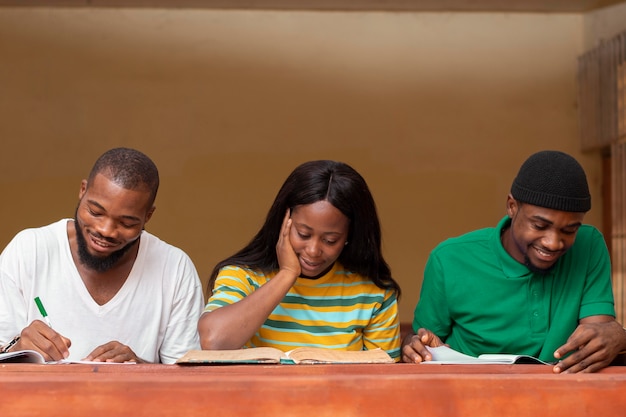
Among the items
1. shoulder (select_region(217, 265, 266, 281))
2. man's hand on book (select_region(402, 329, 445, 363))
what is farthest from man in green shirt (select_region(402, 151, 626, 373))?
shoulder (select_region(217, 265, 266, 281))

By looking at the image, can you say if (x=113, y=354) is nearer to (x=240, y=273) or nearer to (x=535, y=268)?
(x=240, y=273)

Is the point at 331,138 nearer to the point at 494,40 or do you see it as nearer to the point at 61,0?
the point at 494,40

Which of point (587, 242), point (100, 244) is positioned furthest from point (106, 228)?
point (587, 242)

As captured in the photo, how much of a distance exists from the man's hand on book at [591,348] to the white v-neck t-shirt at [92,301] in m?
1.23

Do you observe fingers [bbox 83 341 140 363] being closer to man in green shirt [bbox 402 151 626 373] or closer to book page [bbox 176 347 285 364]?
book page [bbox 176 347 285 364]

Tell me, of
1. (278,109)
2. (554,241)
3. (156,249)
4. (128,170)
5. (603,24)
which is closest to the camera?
(554,241)

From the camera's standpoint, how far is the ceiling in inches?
261

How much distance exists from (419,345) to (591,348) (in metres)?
0.51

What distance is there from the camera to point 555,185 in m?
2.58

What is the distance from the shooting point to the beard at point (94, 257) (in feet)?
9.17

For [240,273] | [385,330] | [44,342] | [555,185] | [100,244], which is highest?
[555,185]

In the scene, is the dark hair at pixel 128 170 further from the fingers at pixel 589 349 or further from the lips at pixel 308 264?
the fingers at pixel 589 349

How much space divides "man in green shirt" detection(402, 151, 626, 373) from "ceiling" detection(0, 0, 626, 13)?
4082mm

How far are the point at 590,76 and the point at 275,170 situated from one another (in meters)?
2.55
